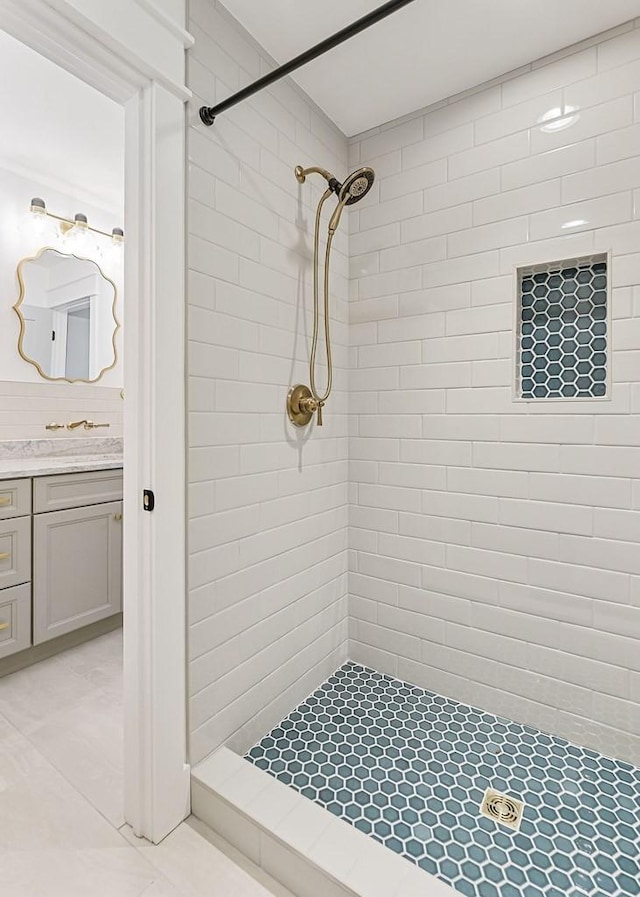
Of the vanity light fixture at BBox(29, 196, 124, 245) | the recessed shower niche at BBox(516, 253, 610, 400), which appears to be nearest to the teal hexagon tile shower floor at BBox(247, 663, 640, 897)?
the recessed shower niche at BBox(516, 253, 610, 400)

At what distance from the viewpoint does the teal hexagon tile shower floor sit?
1178 millimetres

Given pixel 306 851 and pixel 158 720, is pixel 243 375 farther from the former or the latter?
pixel 306 851

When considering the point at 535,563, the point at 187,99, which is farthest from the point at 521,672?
the point at 187,99

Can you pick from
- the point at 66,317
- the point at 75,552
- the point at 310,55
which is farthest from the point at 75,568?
the point at 310,55

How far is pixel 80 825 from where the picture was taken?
4.57ft

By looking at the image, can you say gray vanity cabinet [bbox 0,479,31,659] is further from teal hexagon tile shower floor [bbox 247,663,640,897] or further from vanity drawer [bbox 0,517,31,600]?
teal hexagon tile shower floor [bbox 247,663,640,897]

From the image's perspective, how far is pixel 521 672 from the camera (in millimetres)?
1717

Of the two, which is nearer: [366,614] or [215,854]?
[215,854]

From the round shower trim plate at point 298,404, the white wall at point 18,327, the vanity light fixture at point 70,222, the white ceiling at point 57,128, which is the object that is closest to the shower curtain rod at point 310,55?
the round shower trim plate at point 298,404

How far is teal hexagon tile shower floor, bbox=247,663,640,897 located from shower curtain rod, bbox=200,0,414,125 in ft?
6.44

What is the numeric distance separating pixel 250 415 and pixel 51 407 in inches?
70.7

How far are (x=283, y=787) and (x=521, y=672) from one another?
92 cm

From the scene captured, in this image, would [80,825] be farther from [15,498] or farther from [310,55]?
[310,55]

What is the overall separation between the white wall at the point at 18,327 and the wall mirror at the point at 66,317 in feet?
0.14
